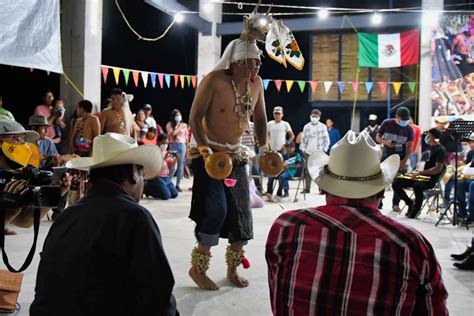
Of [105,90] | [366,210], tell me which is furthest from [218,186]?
[105,90]

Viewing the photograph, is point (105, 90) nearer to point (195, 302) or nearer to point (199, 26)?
point (199, 26)

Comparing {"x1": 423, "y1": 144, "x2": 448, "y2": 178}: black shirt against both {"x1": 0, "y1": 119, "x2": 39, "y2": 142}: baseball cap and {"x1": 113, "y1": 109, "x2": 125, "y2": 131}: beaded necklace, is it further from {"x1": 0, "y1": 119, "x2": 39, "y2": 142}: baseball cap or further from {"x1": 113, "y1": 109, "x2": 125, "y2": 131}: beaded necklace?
{"x1": 0, "y1": 119, "x2": 39, "y2": 142}: baseball cap

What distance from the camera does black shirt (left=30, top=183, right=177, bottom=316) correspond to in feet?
5.06

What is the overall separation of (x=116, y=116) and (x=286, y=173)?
2984 millimetres

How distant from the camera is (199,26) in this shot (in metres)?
12.8

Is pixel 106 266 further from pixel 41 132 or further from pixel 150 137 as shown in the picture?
pixel 150 137

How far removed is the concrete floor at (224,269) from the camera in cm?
313

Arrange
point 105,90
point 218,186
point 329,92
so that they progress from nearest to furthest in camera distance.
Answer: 1. point 218,186
2. point 105,90
3. point 329,92

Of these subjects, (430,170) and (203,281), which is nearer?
(203,281)

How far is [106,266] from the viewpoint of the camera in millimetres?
1552

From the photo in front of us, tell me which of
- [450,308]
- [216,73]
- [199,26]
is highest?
[199,26]

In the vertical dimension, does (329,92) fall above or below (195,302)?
above

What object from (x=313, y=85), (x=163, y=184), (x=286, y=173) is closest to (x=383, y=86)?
(x=313, y=85)

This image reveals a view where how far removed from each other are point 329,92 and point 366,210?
12.9 meters
